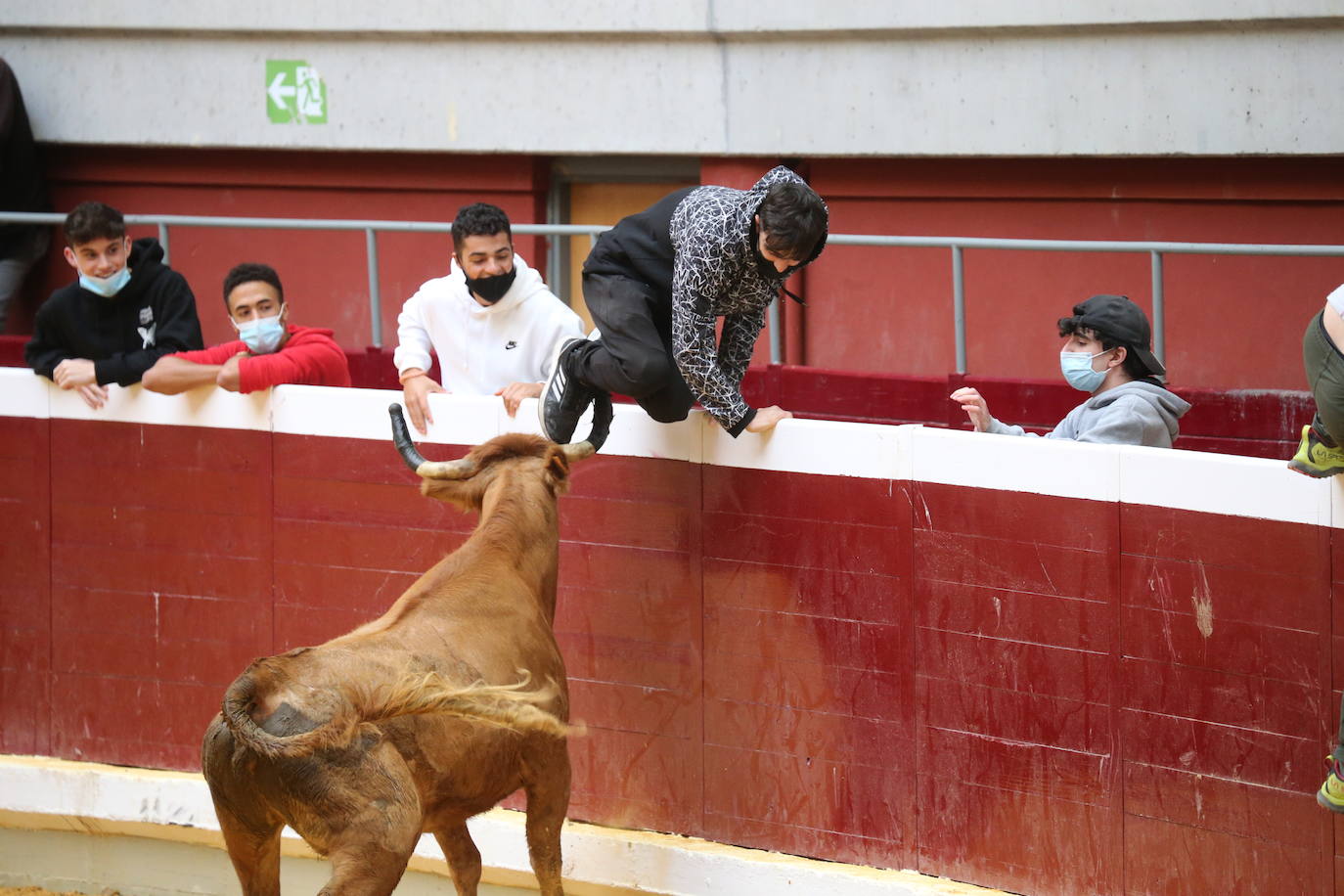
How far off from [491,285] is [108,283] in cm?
154

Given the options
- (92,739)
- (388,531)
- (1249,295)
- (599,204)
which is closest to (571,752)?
(388,531)

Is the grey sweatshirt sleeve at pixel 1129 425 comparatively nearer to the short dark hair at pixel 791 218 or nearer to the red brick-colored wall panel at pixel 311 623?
the short dark hair at pixel 791 218

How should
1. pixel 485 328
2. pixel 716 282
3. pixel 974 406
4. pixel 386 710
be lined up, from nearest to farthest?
pixel 386 710 < pixel 716 282 < pixel 974 406 < pixel 485 328

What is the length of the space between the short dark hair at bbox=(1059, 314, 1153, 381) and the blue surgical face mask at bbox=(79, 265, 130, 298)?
3.21m

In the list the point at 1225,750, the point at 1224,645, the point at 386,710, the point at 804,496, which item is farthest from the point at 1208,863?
the point at 386,710

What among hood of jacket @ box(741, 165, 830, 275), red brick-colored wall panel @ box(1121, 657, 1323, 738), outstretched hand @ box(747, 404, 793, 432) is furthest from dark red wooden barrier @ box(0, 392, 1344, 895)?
hood of jacket @ box(741, 165, 830, 275)

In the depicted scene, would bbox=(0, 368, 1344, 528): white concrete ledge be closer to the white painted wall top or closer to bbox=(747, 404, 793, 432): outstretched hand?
bbox=(747, 404, 793, 432): outstretched hand

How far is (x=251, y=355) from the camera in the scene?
612cm

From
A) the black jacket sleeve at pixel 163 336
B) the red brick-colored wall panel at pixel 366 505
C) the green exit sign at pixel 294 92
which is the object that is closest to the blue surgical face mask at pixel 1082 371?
the red brick-colored wall panel at pixel 366 505

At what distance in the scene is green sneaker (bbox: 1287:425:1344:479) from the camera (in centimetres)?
412

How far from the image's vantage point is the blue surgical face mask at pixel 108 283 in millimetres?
6336

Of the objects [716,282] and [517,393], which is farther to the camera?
[517,393]

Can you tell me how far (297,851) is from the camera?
6.20 metres

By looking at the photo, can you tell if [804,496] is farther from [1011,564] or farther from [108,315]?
[108,315]
